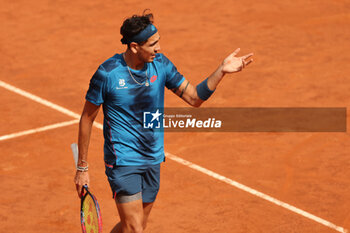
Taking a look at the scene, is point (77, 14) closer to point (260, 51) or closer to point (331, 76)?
point (260, 51)

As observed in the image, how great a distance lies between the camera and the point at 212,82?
705cm

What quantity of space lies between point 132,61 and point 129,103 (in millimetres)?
394

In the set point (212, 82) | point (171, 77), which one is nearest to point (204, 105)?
point (171, 77)

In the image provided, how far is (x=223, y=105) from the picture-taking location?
487 inches

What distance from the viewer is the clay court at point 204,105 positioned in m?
9.23

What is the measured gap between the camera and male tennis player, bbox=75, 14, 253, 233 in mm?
6902

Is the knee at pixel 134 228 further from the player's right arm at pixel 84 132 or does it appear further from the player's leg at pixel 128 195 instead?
the player's right arm at pixel 84 132

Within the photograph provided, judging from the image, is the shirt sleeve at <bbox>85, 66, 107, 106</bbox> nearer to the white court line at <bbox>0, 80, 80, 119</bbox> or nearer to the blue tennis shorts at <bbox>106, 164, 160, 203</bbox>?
the blue tennis shorts at <bbox>106, 164, 160, 203</bbox>

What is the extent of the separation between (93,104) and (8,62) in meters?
7.88

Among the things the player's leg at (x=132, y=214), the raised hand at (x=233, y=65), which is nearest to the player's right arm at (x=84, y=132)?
the player's leg at (x=132, y=214)

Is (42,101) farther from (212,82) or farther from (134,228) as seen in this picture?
(212,82)

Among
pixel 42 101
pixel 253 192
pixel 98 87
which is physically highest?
pixel 98 87

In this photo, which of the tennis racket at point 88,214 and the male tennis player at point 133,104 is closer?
the male tennis player at point 133,104

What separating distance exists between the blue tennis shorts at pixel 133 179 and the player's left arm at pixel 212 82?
2.47 feet
